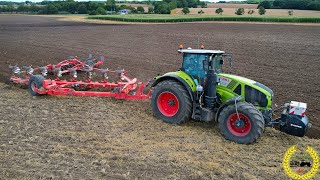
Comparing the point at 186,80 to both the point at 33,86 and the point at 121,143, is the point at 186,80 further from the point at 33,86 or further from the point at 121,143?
the point at 33,86

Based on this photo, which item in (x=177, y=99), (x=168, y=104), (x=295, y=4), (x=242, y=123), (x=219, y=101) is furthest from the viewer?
(x=295, y=4)

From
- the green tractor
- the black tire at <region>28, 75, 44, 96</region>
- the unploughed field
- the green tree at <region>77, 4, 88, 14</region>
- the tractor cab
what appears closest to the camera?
the unploughed field

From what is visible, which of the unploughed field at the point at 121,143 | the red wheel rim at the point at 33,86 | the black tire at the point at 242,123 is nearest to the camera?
the unploughed field at the point at 121,143

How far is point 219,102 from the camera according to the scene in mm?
7660

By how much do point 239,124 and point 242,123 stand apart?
6cm

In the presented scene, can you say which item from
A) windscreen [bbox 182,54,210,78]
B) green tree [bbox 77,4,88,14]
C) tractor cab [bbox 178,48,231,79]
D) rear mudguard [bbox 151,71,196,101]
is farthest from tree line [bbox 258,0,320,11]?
rear mudguard [bbox 151,71,196,101]

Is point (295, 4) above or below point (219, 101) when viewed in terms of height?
above

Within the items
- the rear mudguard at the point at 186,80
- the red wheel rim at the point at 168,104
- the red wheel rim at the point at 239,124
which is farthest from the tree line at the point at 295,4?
the red wheel rim at the point at 239,124

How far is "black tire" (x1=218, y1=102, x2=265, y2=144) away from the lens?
261 inches

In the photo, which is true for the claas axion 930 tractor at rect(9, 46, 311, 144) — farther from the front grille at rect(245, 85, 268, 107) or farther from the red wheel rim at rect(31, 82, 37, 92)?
the red wheel rim at rect(31, 82, 37, 92)

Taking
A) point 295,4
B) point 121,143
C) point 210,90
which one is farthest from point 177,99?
point 295,4

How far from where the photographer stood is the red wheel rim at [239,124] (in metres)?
6.82

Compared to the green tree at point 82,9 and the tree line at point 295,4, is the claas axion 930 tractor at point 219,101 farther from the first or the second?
the green tree at point 82,9

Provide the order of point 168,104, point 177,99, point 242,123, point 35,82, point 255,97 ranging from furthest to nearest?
point 35,82 → point 168,104 → point 177,99 → point 255,97 → point 242,123
